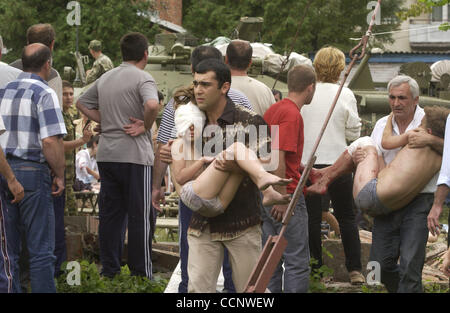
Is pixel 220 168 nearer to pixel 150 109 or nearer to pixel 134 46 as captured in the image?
pixel 150 109

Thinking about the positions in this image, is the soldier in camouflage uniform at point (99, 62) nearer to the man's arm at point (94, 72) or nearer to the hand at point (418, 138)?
the man's arm at point (94, 72)

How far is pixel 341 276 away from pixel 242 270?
345 cm

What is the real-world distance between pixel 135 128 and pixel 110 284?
131 centimetres

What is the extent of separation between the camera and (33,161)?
784cm

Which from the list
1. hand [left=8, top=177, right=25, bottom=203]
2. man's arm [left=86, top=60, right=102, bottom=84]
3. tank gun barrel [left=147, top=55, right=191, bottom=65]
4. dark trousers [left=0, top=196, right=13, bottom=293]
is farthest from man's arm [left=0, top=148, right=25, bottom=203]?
tank gun barrel [left=147, top=55, right=191, bottom=65]

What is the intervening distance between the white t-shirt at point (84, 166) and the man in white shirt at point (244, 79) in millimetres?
7525

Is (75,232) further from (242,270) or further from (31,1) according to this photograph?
(31,1)

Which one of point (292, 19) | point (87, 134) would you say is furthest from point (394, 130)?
point (292, 19)

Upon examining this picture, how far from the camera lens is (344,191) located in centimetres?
929

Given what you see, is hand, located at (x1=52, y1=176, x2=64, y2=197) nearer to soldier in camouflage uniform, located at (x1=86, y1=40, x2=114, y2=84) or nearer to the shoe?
the shoe

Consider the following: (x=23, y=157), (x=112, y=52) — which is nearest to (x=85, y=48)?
(x=112, y=52)

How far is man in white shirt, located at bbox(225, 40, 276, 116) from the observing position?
8.71 metres

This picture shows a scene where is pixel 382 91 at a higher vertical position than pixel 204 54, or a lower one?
lower
